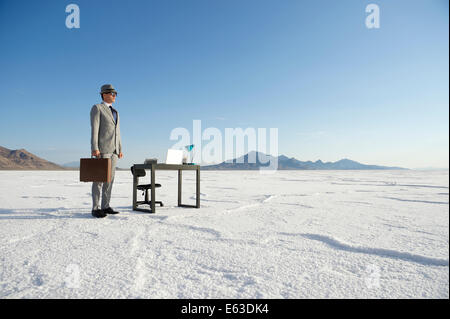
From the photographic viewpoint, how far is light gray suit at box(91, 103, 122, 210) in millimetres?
3520

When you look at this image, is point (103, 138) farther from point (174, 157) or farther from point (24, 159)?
point (24, 159)

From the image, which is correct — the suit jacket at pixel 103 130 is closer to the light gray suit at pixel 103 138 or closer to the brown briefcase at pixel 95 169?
the light gray suit at pixel 103 138

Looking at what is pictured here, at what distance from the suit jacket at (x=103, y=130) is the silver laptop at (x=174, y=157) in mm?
714

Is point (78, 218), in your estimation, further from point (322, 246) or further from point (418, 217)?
point (418, 217)

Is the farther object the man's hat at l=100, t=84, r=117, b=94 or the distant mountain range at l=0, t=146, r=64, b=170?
the distant mountain range at l=0, t=146, r=64, b=170

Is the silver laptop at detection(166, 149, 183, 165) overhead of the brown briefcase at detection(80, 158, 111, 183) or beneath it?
overhead

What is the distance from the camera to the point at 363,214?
3.70 metres

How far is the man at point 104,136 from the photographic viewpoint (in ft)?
11.5

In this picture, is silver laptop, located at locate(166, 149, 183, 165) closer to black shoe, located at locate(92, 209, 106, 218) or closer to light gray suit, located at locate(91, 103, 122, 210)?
light gray suit, located at locate(91, 103, 122, 210)

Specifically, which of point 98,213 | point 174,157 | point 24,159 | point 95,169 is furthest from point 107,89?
point 24,159

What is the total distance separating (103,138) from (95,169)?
0.48 metres

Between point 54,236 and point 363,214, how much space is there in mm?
3521

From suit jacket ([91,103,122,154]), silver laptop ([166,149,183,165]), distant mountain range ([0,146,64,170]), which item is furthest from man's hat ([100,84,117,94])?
distant mountain range ([0,146,64,170])

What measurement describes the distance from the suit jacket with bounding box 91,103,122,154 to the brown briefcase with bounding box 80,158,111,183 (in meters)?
0.21
